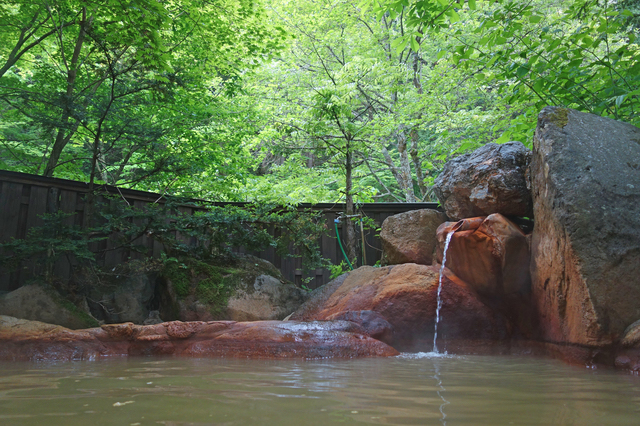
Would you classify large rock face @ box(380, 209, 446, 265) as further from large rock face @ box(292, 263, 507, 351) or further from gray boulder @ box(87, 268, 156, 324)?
gray boulder @ box(87, 268, 156, 324)

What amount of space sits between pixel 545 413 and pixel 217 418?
1328 millimetres

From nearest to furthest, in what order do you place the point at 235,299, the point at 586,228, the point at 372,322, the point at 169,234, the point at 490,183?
the point at 586,228 → the point at 372,322 → the point at 490,183 → the point at 235,299 → the point at 169,234

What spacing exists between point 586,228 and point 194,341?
12.0 feet

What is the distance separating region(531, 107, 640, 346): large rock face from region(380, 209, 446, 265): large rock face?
1.80 m

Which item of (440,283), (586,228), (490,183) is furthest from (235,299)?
(586,228)

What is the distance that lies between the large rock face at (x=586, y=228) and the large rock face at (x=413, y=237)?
71.1 inches

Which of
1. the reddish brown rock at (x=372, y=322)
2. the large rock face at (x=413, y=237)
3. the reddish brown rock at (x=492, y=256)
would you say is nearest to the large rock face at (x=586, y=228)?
the reddish brown rock at (x=492, y=256)

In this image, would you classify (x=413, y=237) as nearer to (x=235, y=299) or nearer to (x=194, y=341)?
(x=235, y=299)

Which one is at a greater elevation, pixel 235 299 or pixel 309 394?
pixel 235 299

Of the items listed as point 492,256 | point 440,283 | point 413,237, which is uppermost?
point 413,237

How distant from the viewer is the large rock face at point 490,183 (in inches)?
196

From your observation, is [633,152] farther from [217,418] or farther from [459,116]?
[459,116]

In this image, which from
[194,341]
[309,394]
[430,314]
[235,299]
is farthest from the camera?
[235,299]

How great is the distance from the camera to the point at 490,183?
16.6 feet
